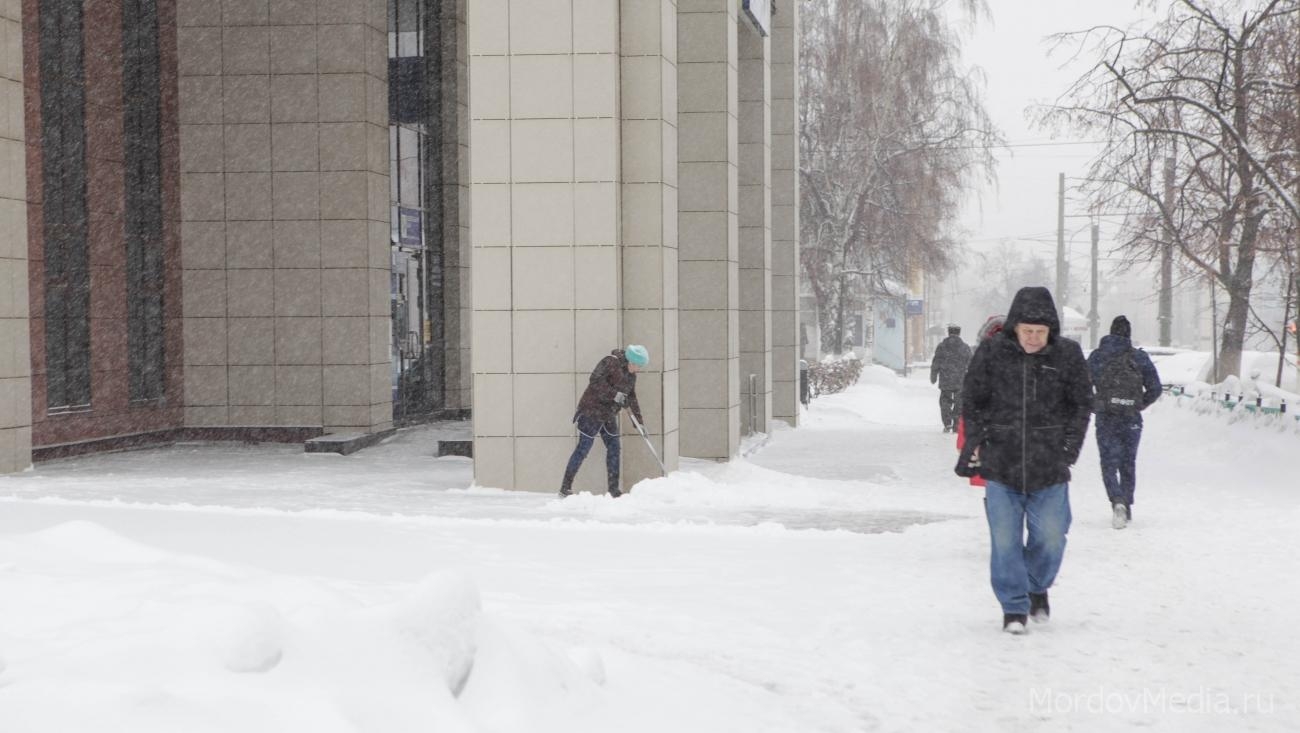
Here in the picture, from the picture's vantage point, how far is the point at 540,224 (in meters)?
13.6

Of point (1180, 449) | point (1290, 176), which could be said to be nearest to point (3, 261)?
point (1180, 449)

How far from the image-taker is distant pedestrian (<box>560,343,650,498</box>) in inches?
513

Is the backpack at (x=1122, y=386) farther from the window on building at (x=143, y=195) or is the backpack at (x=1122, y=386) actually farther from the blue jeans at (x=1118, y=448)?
the window on building at (x=143, y=195)

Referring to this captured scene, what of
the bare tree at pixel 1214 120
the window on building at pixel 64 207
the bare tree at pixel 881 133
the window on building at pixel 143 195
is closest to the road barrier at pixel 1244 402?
the bare tree at pixel 1214 120

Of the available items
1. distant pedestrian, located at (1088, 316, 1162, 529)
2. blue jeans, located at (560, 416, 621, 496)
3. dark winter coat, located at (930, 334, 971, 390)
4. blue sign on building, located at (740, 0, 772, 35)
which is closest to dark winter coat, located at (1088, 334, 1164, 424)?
distant pedestrian, located at (1088, 316, 1162, 529)

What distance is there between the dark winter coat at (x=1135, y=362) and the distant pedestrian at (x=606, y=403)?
4143mm

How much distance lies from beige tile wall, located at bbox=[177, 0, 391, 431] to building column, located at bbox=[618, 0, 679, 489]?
6.83 metres

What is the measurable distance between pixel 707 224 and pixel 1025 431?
10.8m

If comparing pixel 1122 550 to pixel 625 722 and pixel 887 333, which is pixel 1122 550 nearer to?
pixel 625 722

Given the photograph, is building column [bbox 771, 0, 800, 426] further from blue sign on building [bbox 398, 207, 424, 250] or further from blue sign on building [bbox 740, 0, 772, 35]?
blue sign on building [bbox 398, 207, 424, 250]

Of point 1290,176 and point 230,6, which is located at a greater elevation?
point 230,6

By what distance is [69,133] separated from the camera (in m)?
17.3

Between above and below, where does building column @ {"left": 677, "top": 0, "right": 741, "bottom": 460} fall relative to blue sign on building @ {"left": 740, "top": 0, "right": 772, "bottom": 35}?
below

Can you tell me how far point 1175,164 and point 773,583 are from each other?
17871mm
